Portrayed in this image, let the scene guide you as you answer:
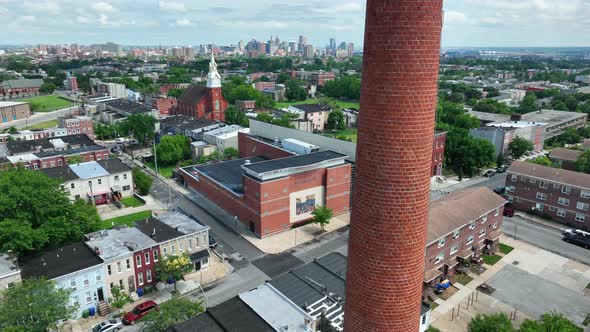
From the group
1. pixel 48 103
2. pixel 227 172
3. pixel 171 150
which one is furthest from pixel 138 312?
pixel 48 103

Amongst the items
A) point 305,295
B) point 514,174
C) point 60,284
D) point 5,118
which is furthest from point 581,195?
point 5,118

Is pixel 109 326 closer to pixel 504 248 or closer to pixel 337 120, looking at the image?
pixel 504 248

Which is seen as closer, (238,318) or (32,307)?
(238,318)

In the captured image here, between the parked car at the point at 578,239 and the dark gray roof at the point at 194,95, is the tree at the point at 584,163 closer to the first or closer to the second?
the parked car at the point at 578,239

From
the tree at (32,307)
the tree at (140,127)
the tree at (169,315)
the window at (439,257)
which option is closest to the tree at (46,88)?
the tree at (140,127)

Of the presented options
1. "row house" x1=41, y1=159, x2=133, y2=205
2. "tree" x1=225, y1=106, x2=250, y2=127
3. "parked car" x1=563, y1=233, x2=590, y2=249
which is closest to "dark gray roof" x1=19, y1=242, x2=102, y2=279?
"row house" x1=41, y1=159, x2=133, y2=205

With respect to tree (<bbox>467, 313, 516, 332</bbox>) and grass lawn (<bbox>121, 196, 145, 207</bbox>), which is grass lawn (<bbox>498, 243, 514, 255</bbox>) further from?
grass lawn (<bbox>121, 196, 145, 207</bbox>)
